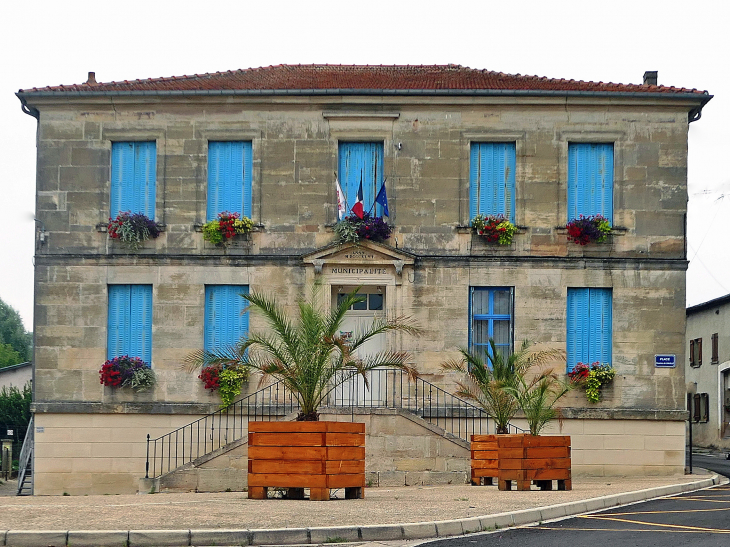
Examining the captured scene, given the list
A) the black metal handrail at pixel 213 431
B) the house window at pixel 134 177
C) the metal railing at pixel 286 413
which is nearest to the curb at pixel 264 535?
the metal railing at pixel 286 413

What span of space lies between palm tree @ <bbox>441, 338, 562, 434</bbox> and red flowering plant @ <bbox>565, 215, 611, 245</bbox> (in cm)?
237

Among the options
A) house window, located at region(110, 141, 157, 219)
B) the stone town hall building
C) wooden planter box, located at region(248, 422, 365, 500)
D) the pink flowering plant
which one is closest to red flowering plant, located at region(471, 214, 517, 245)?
the stone town hall building

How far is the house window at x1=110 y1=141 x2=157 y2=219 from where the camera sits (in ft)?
81.5

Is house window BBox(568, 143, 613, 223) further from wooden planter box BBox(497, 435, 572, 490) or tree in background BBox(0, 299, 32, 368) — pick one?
tree in background BBox(0, 299, 32, 368)

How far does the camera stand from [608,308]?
79.8ft

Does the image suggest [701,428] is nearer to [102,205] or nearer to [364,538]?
[102,205]

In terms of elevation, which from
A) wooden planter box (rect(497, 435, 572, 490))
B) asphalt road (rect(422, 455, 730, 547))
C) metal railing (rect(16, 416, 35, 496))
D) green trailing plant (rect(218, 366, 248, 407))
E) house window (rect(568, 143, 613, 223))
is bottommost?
metal railing (rect(16, 416, 35, 496))

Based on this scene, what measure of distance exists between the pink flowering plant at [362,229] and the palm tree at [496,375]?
115 inches

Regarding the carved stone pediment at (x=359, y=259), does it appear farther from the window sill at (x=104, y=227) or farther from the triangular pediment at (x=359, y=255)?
the window sill at (x=104, y=227)

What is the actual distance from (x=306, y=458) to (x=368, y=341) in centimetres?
875

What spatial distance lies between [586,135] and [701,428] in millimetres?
21876

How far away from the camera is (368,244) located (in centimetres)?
2420

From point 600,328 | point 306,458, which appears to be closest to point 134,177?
point 600,328

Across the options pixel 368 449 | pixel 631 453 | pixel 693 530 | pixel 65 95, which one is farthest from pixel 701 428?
pixel 693 530
